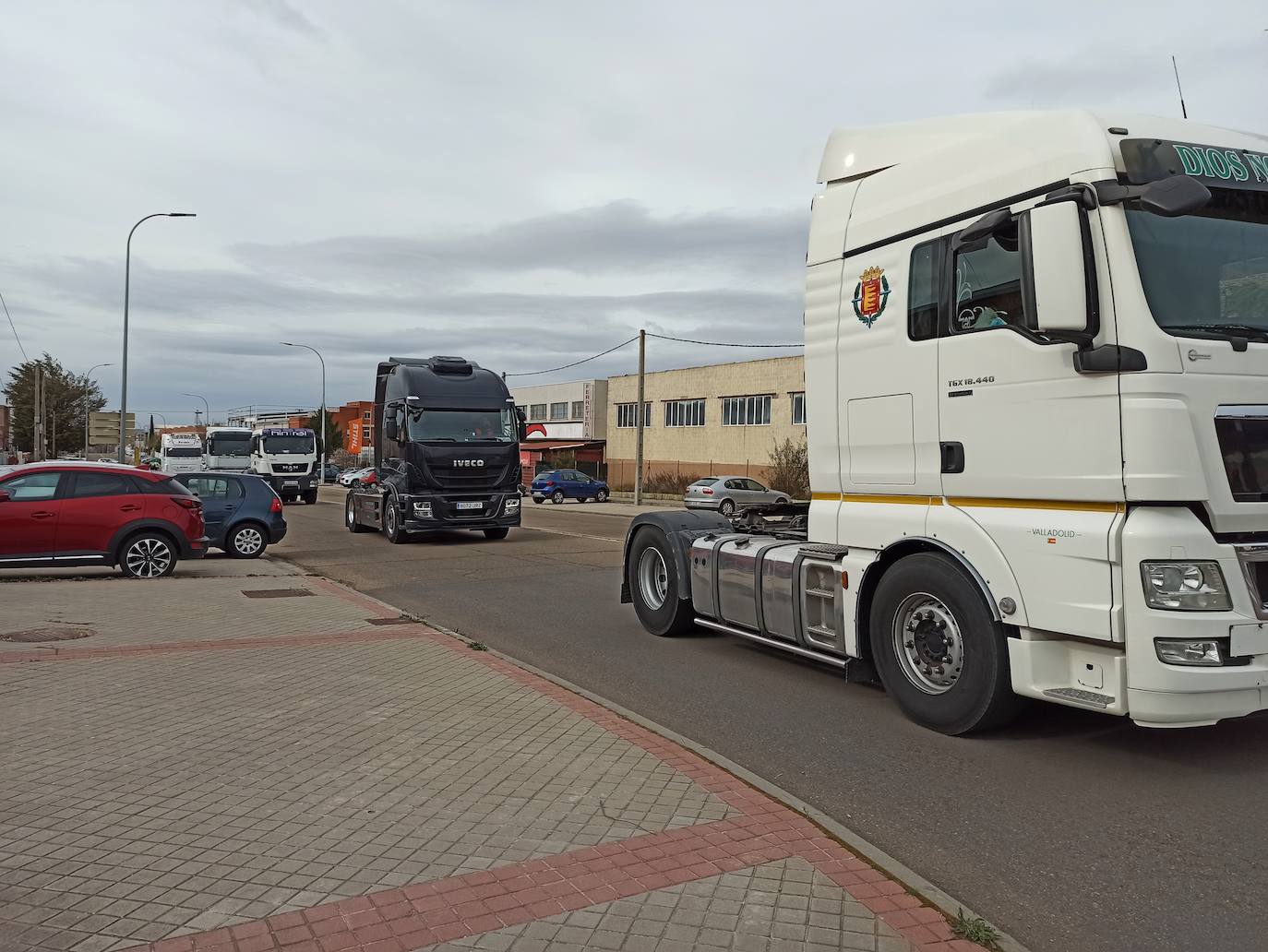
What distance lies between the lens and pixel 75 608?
34.2 feet

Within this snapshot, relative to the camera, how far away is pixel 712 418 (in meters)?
58.7

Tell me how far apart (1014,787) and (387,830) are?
3.10 metres

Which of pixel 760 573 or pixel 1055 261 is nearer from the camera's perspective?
pixel 1055 261

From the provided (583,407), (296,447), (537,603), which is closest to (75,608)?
(537,603)

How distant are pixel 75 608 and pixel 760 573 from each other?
733 cm

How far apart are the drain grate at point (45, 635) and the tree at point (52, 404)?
67.4 metres

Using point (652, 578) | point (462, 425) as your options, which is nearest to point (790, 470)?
point (462, 425)

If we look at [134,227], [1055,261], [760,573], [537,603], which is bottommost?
[537,603]

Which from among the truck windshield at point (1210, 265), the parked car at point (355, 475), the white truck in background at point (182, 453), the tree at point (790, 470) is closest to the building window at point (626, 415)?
the parked car at point (355, 475)

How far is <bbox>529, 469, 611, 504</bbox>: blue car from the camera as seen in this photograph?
1837 inches

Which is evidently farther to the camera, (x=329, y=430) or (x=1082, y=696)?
(x=329, y=430)

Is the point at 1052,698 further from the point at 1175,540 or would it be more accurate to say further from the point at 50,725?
the point at 50,725

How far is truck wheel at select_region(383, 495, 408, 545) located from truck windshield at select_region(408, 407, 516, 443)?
1823mm

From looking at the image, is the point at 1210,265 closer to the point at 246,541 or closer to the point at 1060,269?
the point at 1060,269
